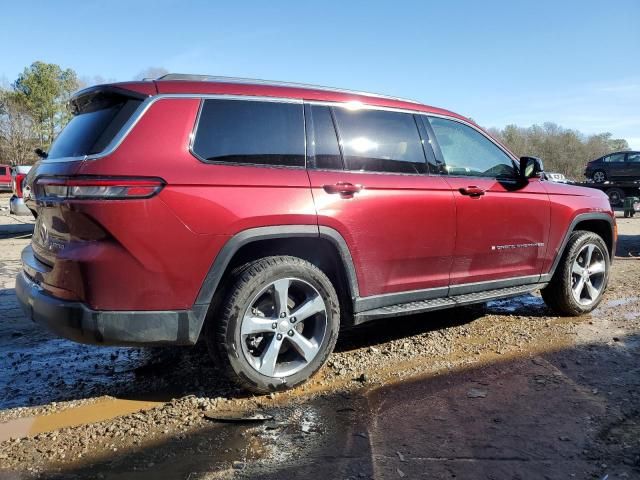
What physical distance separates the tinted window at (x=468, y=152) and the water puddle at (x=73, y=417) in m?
2.84

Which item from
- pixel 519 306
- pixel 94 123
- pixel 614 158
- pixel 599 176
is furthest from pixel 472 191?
pixel 599 176

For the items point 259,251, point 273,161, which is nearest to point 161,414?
point 259,251

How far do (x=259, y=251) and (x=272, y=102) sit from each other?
0.96 m

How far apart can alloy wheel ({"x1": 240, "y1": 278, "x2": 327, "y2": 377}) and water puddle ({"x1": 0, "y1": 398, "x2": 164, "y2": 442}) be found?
68 cm

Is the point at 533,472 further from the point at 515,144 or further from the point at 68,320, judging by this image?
the point at 515,144

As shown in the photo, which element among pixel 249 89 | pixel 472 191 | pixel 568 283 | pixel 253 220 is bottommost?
pixel 568 283

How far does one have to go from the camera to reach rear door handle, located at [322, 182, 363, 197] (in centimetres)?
345

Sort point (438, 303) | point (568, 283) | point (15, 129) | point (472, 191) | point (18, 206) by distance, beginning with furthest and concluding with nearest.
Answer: point (15, 129), point (18, 206), point (568, 283), point (472, 191), point (438, 303)

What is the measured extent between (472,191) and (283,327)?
1921 mm

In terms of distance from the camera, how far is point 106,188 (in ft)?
9.20

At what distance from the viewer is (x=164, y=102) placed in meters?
3.07

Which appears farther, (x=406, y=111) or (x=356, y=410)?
(x=406, y=111)

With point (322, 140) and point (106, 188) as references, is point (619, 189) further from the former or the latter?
point (106, 188)

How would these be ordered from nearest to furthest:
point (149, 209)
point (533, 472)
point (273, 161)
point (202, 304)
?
1. point (533, 472)
2. point (149, 209)
3. point (202, 304)
4. point (273, 161)
